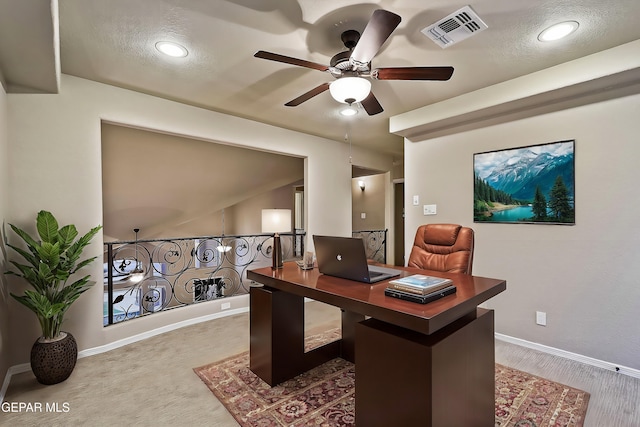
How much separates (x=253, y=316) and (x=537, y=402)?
1.95m

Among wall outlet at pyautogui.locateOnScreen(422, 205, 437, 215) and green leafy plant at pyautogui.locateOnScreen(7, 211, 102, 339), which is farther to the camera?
wall outlet at pyautogui.locateOnScreen(422, 205, 437, 215)

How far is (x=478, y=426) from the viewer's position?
1.55m

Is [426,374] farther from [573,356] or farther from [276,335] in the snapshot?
[573,356]

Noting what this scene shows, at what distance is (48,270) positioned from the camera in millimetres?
2129

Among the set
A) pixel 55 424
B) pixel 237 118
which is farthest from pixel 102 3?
pixel 55 424

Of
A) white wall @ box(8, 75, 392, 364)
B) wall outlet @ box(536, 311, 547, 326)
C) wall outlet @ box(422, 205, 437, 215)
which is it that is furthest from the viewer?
wall outlet @ box(422, 205, 437, 215)

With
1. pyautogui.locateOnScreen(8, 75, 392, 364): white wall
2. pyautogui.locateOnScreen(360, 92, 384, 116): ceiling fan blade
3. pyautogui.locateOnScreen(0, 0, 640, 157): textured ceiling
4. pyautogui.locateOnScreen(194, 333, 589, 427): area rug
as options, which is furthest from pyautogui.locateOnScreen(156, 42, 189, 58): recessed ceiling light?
pyautogui.locateOnScreen(194, 333, 589, 427): area rug

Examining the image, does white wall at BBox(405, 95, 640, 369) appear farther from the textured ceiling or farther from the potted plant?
the potted plant

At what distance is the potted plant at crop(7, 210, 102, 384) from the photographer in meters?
2.11

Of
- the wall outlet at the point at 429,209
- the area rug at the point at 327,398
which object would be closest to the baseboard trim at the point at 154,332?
the area rug at the point at 327,398

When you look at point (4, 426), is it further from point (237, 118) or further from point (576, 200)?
point (576, 200)

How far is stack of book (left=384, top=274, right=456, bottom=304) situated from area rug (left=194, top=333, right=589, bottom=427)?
3.03 feet

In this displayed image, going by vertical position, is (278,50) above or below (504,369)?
above
